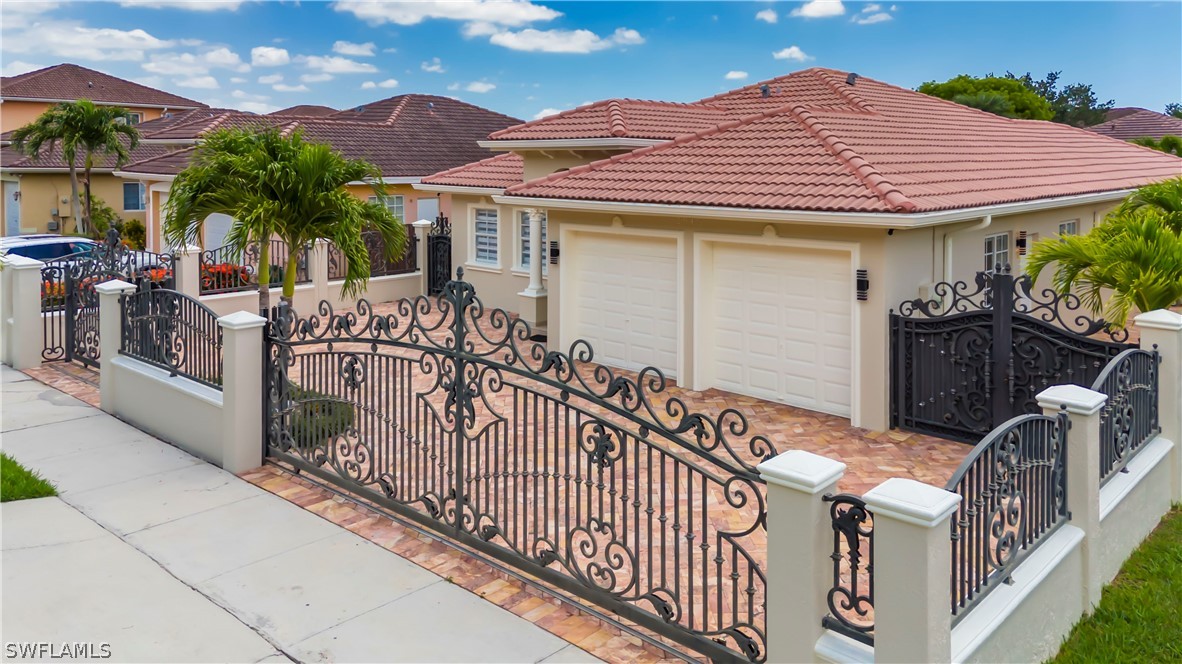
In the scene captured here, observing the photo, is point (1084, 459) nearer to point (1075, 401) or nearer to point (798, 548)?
point (1075, 401)

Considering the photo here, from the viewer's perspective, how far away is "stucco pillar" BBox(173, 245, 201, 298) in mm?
17688

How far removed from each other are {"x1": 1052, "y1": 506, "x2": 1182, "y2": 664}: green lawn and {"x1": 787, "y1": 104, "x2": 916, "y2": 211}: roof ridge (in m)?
4.88

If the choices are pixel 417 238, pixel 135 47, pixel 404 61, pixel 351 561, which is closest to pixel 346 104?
pixel 404 61

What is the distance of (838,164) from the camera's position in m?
13.2

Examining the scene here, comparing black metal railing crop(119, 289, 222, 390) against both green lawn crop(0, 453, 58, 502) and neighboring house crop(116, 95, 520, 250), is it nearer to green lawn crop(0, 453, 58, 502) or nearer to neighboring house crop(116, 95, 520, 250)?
green lawn crop(0, 453, 58, 502)

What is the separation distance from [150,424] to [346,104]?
39714 millimetres

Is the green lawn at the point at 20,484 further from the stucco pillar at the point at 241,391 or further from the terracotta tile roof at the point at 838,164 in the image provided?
the terracotta tile roof at the point at 838,164

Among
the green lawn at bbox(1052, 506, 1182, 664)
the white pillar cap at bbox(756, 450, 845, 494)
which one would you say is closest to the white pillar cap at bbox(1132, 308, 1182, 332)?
the green lawn at bbox(1052, 506, 1182, 664)

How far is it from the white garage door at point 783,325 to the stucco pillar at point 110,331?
8.00 metres

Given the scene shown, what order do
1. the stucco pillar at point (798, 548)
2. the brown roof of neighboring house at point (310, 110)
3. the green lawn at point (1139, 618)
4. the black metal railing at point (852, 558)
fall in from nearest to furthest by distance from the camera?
the black metal railing at point (852, 558), the stucco pillar at point (798, 548), the green lawn at point (1139, 618), the brown roof of neighboring house at point (310, 110)

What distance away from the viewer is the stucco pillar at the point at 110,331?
37.0 ft

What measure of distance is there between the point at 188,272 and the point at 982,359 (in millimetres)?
14390

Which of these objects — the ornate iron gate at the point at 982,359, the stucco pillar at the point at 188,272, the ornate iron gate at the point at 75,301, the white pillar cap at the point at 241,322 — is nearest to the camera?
the white pillar cap at the point at 241,322

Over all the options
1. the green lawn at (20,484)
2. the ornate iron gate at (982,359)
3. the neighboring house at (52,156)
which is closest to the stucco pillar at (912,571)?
the ornate iron gate at (982,359)
